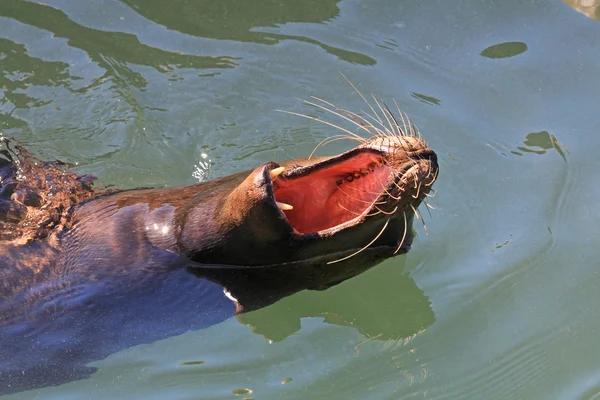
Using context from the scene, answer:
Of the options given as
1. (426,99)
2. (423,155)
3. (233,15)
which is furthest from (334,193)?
(233,15)

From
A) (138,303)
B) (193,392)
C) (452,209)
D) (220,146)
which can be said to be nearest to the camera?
(138,303)

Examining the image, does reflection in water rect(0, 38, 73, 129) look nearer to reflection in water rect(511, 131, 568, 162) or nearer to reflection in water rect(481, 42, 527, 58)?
reflection in water rect(481, 42, 527, 58)

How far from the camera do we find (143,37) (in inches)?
325

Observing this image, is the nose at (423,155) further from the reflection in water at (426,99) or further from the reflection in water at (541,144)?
the reflection in water at (426,99)

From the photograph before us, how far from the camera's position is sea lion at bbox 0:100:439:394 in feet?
15.0

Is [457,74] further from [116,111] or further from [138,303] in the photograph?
[138,303]

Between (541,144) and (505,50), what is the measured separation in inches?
48.7

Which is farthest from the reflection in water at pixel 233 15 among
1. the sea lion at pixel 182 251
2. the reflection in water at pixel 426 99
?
the sea lion at pixel 182 251

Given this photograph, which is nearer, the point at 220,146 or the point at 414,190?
the point at 414,190

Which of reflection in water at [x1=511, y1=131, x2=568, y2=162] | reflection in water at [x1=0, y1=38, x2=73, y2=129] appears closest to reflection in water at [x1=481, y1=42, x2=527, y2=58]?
reflection in water at [x1=511, y1=131, x2=568, y2=162]

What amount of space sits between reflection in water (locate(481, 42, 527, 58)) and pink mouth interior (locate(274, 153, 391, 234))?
3.81 m

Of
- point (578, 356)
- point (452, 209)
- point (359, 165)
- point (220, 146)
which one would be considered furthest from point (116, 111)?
point (578, 356)

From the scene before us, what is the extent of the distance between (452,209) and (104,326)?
295 cm

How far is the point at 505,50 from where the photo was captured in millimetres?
8148
